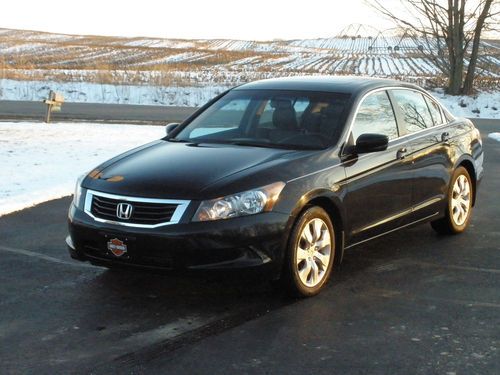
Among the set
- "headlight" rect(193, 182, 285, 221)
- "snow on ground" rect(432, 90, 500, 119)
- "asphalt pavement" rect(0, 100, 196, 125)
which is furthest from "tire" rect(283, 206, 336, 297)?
"snow on ground" rect(432, 90, 500, 119)

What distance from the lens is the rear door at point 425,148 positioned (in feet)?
20.9

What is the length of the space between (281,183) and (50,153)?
897 centimetres

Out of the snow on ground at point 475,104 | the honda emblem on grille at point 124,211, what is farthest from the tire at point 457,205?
the snow on ground at point 475,104

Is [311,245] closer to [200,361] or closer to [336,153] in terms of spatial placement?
[336,153]

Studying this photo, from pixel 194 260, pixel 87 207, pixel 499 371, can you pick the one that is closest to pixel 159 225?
pixel 194 260

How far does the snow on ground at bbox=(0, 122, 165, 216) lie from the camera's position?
9422 millimetres

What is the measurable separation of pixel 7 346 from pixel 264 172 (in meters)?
1.96

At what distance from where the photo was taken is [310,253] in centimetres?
517

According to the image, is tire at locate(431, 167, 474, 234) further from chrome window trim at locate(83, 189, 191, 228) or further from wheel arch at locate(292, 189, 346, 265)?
chrome window trim at locate(83, 189, 191, 228)

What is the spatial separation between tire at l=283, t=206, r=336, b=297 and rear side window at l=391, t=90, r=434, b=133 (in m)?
1.63

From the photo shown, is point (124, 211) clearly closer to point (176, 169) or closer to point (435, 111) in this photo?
point (176, 169)

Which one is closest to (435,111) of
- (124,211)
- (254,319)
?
(254,319)

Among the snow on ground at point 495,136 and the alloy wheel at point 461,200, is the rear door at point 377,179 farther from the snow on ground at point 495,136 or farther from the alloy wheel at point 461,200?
the snow on ground at point 495,136

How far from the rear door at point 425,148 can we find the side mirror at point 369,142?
0.74 m
